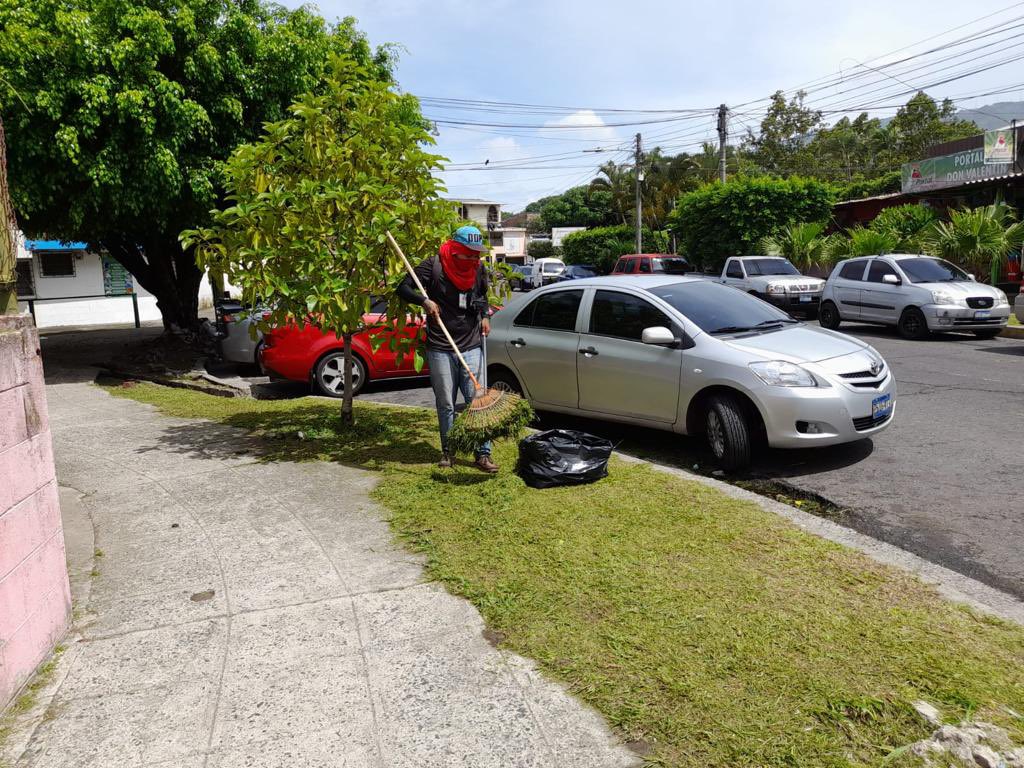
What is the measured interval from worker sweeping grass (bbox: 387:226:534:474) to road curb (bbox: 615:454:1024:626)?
1.63 meters

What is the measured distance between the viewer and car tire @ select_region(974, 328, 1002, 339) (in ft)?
47.4

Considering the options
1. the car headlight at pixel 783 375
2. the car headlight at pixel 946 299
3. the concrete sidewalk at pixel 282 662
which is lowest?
the concrete sidewalk at pixel 282 662

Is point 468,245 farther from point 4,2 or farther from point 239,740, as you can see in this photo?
point 4,2

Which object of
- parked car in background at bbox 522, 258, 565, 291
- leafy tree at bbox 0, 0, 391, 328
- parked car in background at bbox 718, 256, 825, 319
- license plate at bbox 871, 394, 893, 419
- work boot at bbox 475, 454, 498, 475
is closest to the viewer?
work boot at bbox 475, 454, 498, 475

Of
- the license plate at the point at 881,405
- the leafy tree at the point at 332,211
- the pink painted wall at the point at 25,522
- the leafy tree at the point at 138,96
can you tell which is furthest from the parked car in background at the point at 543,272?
the pink painted wall at the point at 25,522

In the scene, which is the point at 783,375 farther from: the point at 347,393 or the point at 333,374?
the point at 333,374

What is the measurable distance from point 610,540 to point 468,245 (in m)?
2.42

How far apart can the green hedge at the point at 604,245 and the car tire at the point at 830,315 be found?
89.7 ft

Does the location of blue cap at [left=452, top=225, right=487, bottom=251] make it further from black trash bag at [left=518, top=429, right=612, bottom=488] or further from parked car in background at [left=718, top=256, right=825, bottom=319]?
parked car in background at [left=718, top=256, right=825, bottom=319]

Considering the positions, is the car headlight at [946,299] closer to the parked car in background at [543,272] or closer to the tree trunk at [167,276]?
the tree trunk at [167,276]

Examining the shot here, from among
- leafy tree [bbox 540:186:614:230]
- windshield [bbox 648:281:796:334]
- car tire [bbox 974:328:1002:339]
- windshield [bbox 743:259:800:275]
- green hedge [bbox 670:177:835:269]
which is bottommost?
car tire [bbox 974:328:1002:339]

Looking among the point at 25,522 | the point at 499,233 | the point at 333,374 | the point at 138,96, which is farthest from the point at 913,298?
the point at 499,233

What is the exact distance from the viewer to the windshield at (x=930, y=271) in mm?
14945

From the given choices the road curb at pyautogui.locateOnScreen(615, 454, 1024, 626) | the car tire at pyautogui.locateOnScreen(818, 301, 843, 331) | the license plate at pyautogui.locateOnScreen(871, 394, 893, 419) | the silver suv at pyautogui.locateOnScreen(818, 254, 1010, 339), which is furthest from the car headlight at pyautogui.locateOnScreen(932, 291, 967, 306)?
the road curb at pyautogui.locateOnScreen(615, 454, 1024, 626)
